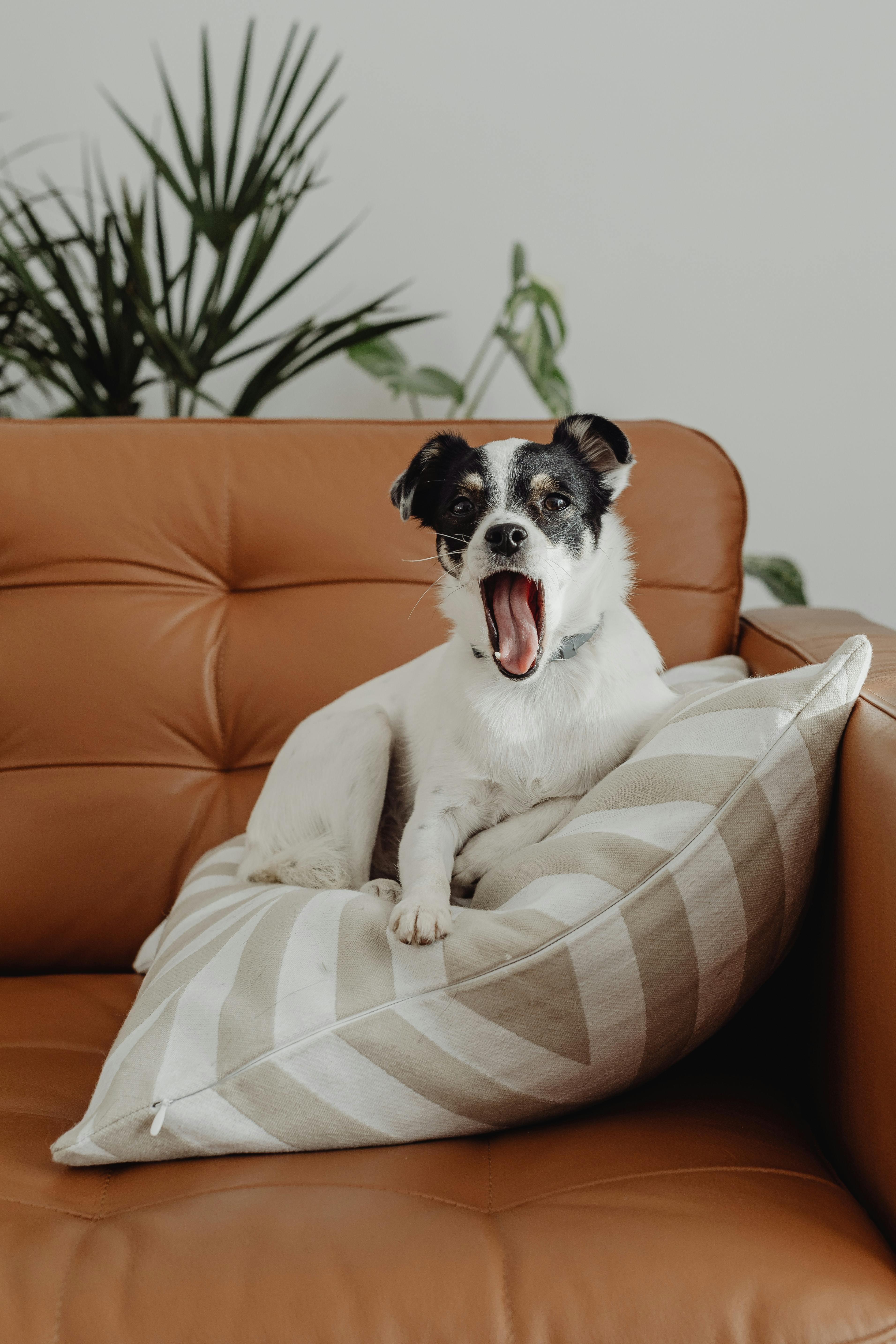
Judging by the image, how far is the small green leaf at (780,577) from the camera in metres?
1.99

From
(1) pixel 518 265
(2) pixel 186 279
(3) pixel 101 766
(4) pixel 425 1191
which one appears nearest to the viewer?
(4) pixel 425 1191

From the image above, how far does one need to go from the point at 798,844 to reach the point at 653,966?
0.17 meters

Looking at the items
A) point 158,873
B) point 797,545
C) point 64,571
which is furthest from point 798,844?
point 797,545

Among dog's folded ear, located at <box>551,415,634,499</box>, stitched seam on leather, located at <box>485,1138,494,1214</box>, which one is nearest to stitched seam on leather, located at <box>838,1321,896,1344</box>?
stitched seam on leather, located at <box>485,1138,494,1214</box>

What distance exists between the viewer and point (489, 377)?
2396 millimetres

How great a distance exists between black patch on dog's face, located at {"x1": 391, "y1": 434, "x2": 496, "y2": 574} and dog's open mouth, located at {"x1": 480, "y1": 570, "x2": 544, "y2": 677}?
79mm

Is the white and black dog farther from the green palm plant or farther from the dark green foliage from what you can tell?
the green palm plant

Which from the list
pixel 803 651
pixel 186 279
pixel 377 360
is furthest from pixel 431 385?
pixel 803 651

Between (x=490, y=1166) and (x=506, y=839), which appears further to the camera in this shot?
(x=506, y=839)

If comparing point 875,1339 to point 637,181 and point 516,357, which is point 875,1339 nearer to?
point 516,357

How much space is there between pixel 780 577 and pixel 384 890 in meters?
1.27

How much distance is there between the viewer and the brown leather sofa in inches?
24.2

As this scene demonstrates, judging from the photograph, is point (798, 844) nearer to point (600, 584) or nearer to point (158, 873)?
point (600, 584)

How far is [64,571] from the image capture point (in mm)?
1479
